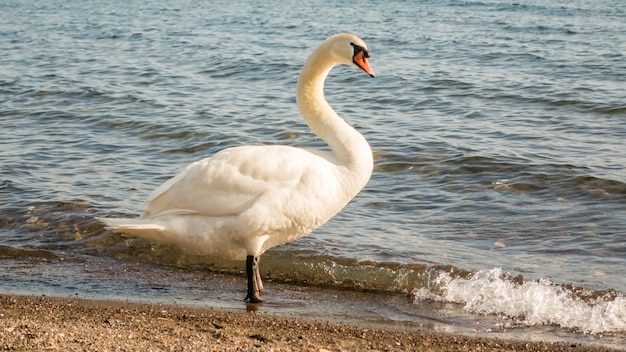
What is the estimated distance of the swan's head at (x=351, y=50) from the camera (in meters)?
7.15

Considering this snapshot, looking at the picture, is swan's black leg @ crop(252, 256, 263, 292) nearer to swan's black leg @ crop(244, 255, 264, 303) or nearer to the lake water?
swan's black leg @ crop(244, 255, 264, 303)

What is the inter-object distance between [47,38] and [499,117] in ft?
41.9

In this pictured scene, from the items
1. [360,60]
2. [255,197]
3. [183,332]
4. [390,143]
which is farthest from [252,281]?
[390,143]

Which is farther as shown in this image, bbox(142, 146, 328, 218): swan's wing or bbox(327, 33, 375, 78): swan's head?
bbox(327, 33, 375, 78): swan's head

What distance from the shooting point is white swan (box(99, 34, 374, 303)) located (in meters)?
6.72

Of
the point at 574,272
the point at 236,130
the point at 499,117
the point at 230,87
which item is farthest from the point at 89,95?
the point at 574,272

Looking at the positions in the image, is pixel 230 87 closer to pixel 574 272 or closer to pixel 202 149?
pixel 202 149

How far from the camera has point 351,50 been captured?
7.15 metres

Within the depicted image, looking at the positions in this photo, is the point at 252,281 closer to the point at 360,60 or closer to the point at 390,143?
the point at 360,60

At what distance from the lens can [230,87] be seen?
53.4 ft

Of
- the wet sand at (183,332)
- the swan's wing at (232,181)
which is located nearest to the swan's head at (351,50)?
the swan's wing at (232,181)

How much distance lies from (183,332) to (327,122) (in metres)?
2.01

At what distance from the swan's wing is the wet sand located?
735 millimetres

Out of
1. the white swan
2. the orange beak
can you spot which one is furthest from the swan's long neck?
the orange beak
